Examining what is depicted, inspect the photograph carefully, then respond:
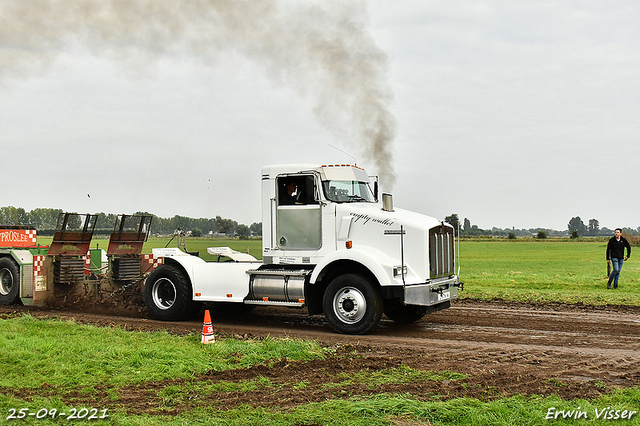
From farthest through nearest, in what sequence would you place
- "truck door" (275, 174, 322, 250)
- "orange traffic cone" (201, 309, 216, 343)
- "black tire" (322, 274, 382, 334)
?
"truck door" (275, 174, 322, 250) → "black tire" (322, 274, 382, 334) → "orange traffic cone" (201, 309, 216, 343)

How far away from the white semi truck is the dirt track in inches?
21.6

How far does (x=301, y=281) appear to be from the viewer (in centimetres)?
1129

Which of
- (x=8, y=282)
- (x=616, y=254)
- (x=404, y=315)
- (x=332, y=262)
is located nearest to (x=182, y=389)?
(x=332, y=262)

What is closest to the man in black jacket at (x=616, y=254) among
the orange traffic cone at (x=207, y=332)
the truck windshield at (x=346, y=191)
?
the truck windshield at (x=346, y=191)

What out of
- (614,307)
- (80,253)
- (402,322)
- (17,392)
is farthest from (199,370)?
(614,307)

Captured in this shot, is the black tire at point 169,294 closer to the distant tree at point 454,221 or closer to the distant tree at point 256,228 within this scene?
the distant tree at point 256,228

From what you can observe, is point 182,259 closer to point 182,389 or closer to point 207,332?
point 207,332

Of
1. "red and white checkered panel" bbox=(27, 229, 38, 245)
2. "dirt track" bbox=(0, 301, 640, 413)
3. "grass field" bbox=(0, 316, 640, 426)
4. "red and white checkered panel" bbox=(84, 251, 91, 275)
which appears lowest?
"dirt track" bbox=(0, 301, 640, 413)

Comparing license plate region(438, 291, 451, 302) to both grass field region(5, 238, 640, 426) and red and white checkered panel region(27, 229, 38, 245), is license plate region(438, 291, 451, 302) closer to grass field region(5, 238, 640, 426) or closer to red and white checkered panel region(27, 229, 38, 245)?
grass field region(5, 238, 640, 426)

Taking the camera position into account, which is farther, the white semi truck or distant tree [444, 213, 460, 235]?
distant tree [444, 213, 460, 235]

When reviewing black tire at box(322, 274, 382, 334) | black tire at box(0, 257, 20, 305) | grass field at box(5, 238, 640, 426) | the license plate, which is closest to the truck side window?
black tire at box(322, 274, 382, 334)

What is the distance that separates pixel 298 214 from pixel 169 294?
3.64 meters

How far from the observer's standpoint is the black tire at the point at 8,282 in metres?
14.8

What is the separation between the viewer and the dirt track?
656cm
